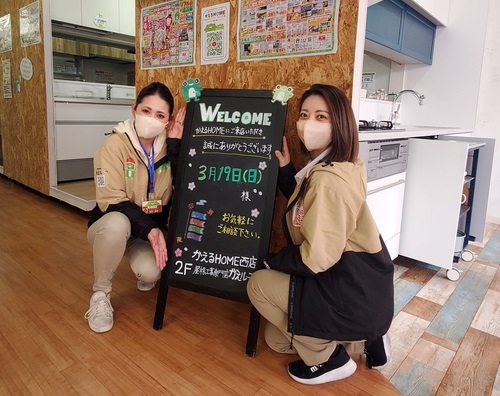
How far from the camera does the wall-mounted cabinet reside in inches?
148

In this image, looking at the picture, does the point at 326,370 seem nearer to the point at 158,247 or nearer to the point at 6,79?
the point at 158,247

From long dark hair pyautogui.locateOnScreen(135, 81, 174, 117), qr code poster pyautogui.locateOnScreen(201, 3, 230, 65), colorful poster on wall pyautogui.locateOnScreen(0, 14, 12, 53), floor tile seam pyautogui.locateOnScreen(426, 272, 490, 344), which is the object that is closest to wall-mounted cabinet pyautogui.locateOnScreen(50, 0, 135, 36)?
colorful poster on wall pyautogui.locateOnScreen(0, 14, 12, 53)

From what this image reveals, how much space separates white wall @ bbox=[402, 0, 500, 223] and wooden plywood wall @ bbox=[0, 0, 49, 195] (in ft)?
11.8

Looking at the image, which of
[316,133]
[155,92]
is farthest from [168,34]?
[316,133]

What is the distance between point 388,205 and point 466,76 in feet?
7.10

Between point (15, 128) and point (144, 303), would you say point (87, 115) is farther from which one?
point (144, 303)

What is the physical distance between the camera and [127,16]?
14.4ft

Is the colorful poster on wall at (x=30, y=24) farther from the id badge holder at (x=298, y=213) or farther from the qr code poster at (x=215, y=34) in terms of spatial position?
the id badge holder at (x=298, y=213)

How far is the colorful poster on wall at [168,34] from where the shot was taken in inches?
85.4

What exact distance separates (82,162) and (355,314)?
3.51 meters

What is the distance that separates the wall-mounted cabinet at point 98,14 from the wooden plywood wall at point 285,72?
7.17 feet

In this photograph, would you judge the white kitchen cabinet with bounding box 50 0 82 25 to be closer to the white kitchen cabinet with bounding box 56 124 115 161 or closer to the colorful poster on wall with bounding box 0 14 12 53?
the colorful poster on wall with bounding box 0 14 12 53

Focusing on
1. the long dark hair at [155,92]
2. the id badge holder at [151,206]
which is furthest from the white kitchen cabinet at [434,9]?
the id badge holder at [151,206]

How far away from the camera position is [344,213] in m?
1.29
